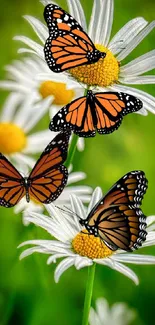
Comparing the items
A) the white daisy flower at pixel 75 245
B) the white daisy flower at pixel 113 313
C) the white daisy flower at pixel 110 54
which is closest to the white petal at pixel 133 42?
the white daisy flower at pixel 110 54

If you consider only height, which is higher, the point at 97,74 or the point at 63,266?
the point at 97,74

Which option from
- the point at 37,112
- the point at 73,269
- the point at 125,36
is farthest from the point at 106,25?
the point at 73,269

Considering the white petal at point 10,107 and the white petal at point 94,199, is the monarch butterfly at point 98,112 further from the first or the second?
the white petal at point 10,107

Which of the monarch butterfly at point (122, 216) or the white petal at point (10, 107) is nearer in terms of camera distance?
the monarch butterfly at point (122, 216)

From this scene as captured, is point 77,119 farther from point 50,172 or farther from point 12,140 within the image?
point 12,140

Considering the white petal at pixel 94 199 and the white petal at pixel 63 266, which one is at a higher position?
the white petal at pixel 94 199

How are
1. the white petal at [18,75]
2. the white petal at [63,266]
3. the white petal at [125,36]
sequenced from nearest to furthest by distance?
the white petal at [63,266] → the white petal at [125,36] → the white petal at [18,75]

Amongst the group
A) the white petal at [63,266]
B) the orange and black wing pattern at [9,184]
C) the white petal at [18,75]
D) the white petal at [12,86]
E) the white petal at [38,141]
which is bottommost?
the white petal at [63,266]

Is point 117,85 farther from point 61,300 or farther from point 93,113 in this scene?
point 61,300
